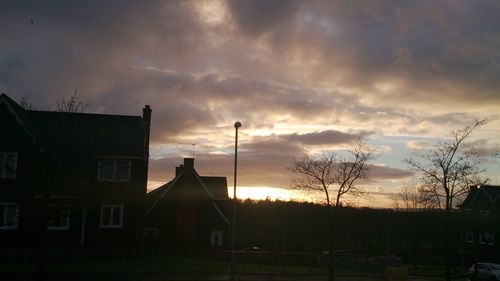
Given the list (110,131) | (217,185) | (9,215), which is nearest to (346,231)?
(217,185)

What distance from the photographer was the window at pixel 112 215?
34531 mm

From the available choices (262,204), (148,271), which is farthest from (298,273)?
(262,204)

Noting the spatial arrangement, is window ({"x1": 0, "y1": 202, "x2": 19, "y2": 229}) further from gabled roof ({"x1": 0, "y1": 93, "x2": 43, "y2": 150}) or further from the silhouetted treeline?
the silhouetted treeline

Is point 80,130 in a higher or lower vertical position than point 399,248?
higher

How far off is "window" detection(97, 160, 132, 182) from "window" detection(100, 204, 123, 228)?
189 centimetres

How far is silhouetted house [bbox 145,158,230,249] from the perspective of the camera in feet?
152

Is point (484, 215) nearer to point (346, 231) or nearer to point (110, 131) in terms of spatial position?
point (346, 231)

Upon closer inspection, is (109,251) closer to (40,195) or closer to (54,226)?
(54,226)

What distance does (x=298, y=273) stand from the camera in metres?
33.2

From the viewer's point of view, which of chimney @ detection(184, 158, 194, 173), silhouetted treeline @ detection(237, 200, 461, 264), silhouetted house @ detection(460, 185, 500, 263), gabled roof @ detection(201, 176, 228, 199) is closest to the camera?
chimney @ detection(184, 158, 194, 173)

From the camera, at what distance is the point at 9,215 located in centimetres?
3275

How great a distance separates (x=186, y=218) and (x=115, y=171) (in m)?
13.7

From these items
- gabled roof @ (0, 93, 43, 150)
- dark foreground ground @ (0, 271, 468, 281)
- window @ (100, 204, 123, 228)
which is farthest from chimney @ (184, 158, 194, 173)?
dark foreground ground @ (0, 271, 468, 281)

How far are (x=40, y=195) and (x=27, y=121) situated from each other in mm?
15003
